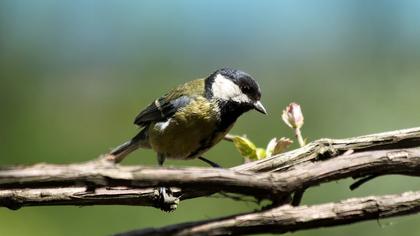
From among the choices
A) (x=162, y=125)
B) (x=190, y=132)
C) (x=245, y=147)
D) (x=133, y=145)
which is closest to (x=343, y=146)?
(x=245, y=147)

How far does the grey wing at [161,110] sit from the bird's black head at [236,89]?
84 mm

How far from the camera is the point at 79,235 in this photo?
104 inches

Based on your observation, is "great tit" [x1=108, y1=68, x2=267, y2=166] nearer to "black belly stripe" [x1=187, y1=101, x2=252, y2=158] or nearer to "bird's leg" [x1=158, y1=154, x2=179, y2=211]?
"black belly stripe" [x1=187, y1=101, x2=252, y2=158]

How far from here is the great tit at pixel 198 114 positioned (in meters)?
1.92

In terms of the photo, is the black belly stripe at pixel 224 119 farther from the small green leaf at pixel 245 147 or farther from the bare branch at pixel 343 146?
the bare branch at pixel 343 146

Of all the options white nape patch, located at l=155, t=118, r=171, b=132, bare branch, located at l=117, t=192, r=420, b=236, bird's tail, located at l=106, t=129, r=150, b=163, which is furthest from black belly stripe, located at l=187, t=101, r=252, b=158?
bare branch, located at l=117, t=192, r=420, b=236

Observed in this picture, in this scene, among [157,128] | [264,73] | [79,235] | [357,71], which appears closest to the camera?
[157,128]

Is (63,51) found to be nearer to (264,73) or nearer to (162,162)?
(264,73)

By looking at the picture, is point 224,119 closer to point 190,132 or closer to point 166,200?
point 190,132

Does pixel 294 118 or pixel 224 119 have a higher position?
pixel 224 119

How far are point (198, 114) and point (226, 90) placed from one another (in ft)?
0.40

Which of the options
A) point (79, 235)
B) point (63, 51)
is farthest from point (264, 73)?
point (79, 235)

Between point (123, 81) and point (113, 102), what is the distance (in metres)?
0.45

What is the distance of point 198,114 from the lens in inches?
76.5
